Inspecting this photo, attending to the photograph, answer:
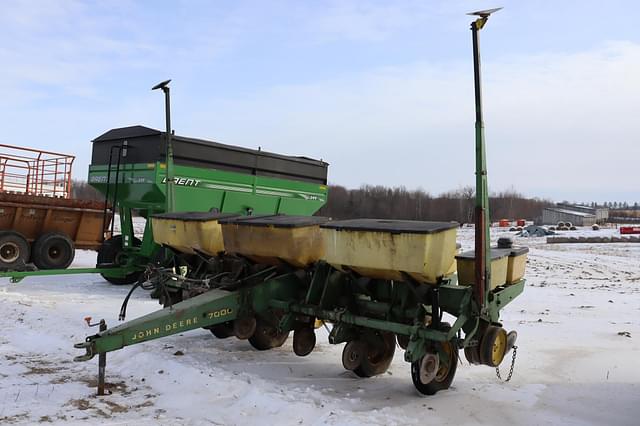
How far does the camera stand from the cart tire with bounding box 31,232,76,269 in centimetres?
1108

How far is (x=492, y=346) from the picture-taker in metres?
4.47

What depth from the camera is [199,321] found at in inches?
193

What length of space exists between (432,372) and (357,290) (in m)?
1.03

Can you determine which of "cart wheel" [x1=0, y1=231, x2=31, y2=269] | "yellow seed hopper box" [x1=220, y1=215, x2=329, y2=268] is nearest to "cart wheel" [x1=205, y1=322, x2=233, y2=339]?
"yellow seed hopper box" [x1=220, y1=215, x2=329, y2=268]

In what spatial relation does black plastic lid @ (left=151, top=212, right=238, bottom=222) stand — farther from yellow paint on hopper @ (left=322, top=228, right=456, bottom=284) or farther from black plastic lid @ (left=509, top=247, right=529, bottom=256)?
black plastic lid @ (left=509, top=247, right=529, bottom=256)

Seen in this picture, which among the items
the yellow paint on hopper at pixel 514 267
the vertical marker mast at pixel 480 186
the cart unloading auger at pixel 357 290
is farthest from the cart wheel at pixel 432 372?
the yellow paint on hopper at pixel 514 267

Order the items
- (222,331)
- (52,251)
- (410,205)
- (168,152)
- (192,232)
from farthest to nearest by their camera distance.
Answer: (410,205), (52,251), (168,152), (222,331), (192,232)

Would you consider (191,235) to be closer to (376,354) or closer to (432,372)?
(376,354)

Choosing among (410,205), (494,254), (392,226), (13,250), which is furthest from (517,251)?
(410,205)

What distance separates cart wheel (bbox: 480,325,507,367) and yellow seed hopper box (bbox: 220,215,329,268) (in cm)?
160

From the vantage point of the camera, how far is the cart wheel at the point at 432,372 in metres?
4.28

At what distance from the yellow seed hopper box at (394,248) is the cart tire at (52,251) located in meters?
8.28

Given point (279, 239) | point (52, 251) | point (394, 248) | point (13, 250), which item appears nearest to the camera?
point (394, 248)

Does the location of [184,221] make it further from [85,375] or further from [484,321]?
[484,321]
